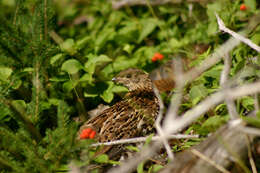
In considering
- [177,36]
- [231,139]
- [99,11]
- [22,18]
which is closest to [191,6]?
[177,36]

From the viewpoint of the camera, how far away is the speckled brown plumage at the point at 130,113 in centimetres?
375

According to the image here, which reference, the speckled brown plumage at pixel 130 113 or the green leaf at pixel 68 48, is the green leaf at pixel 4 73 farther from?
the speckled brown plumage at pixel 130 113

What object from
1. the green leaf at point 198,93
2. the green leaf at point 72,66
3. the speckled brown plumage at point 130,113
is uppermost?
the green leaf at point 72,66

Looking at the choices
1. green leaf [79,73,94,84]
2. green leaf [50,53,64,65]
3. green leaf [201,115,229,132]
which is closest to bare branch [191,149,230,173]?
green leaf [201,115,229,132]

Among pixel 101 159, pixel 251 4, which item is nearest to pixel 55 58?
pixel 101 159

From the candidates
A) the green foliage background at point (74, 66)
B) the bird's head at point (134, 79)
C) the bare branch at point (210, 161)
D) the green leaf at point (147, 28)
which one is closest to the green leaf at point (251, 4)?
the green foliage background at point (74, 66)

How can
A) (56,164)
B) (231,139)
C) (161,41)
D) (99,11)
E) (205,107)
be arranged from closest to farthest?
(205,107), (231,139), (56,164), (161,41), (99,11)

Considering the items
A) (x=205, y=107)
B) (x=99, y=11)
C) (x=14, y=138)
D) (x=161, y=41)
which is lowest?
(x=205, y=107)

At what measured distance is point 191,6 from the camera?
6.27m

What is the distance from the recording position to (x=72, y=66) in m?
4.09

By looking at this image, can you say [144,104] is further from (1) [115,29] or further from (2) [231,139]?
(1) [115,29]

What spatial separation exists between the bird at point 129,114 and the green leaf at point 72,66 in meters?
0.66

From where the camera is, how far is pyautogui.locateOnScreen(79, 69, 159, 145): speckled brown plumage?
147 inches

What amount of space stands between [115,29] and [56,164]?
4.43 metres
